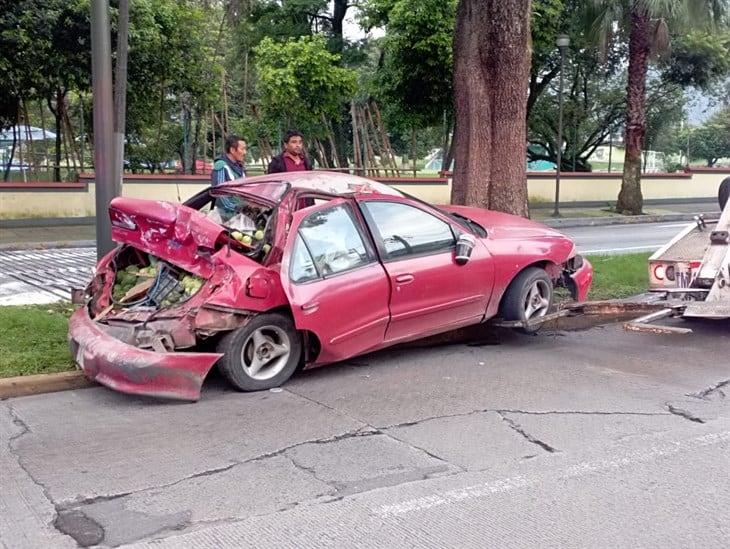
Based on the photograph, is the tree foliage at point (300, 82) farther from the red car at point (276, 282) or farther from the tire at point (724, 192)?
the red car at point (276, 282)

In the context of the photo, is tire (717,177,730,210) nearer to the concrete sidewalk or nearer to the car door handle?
the concrete sidewalk

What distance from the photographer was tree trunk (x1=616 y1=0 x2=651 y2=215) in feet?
73.4

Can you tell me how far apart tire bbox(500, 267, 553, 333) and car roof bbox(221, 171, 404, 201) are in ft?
4.60

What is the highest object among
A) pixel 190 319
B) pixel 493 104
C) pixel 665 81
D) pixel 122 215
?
pixel 665 81

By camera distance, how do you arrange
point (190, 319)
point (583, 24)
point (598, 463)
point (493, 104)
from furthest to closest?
1. point (583, 24)
2. point (493, 104)
3. point (190, 319)
4. point (598, 463)

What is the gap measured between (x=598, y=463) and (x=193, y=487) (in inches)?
88.5

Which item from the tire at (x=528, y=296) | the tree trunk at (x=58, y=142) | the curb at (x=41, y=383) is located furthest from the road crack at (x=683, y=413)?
the tree trunk at (x=58, y=142)

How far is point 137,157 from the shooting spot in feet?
76.2

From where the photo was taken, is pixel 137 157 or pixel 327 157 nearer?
pixel 137 157

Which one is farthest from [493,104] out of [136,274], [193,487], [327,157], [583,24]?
[327,157]

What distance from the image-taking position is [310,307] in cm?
575

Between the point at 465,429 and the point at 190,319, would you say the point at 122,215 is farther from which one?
the point at 465,429

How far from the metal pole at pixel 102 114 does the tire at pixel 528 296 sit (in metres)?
4.25

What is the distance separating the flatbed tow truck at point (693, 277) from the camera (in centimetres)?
Result: 693
